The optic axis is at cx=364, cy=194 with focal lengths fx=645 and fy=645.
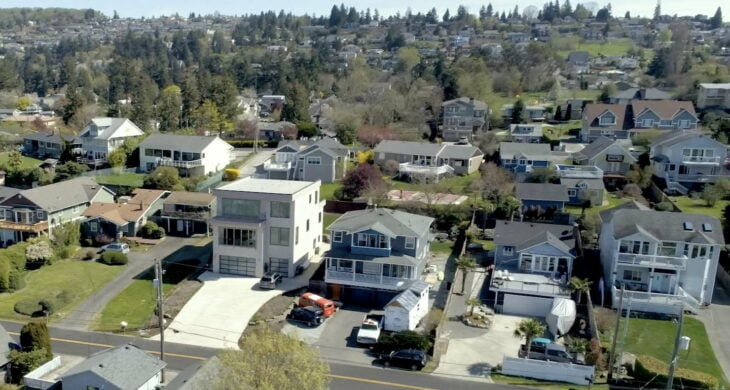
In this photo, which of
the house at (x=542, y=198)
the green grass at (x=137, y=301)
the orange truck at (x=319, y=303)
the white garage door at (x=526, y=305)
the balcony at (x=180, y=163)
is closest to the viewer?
the green grass at (x=137, y=301)

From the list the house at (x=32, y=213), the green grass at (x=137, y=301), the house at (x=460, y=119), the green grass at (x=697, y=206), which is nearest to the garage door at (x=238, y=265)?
the green grass at (x=137, y=301)

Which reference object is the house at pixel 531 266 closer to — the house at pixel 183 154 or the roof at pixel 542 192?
the roof at pixel 542 192

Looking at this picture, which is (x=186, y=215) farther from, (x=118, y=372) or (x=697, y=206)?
(x=697, y=206)

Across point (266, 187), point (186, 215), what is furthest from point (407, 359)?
point (186, 215)

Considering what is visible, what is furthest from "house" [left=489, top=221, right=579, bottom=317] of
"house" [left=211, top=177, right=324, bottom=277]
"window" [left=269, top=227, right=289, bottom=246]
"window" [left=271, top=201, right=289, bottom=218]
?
"window" [left=271, top=201, right=289, bottom=218]

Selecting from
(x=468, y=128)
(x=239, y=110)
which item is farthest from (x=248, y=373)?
(x=239, y=110)
